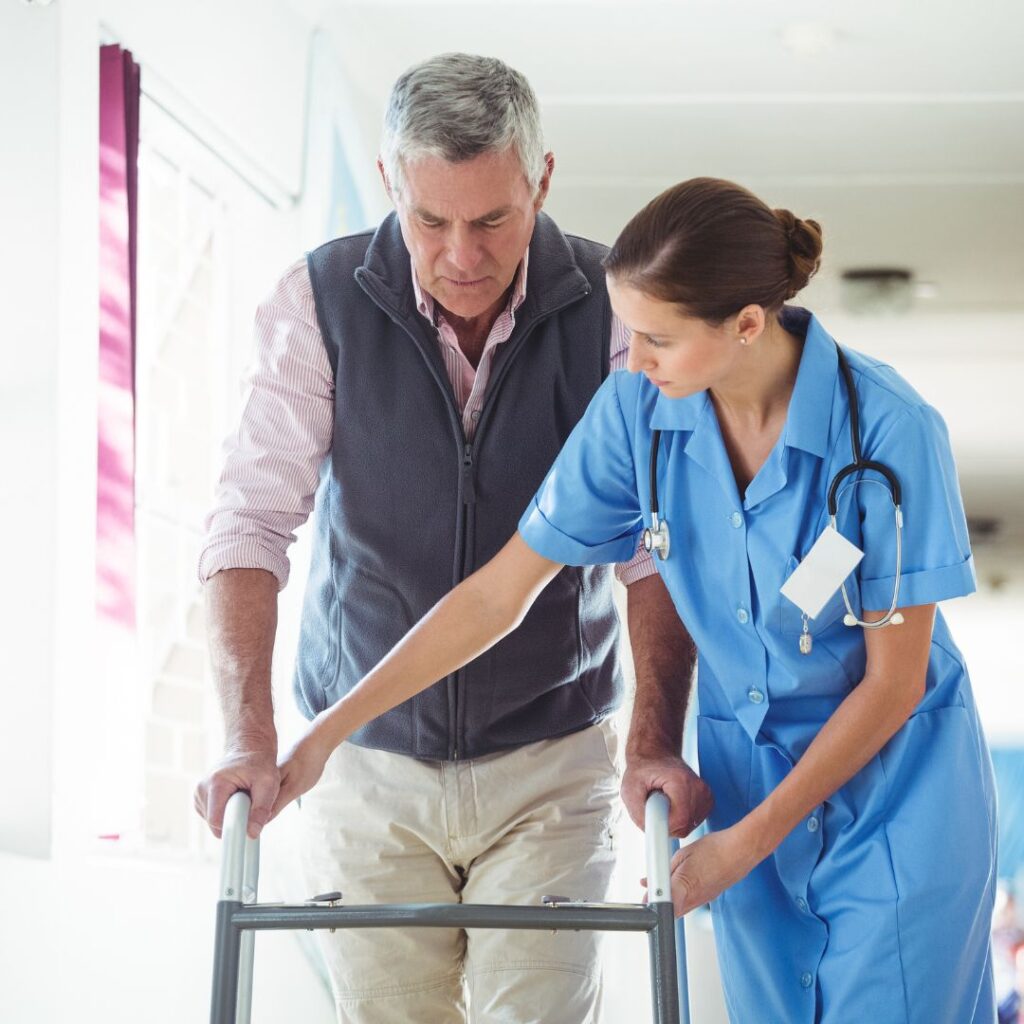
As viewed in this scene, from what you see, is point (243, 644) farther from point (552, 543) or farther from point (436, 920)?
point (436, 920)

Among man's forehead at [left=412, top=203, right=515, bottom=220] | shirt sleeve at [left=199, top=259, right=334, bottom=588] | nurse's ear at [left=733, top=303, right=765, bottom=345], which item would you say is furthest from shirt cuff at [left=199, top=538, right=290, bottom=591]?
nurse's ear at [left=733, top=303, right=765, bottom=345]

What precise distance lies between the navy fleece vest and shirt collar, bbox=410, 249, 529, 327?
13 millimetres

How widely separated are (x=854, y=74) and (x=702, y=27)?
655 millimetres

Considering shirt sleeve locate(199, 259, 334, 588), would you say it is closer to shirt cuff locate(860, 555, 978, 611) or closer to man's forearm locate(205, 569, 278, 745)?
man's forearm locate(205, 569, 278, 745)

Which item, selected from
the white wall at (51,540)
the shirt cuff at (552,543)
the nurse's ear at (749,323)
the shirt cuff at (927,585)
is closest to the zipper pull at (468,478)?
the shirt cuff at (552,543)

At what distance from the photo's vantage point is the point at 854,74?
15.8ft

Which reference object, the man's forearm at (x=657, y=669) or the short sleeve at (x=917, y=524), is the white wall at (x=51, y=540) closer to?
the man's forearm at (x=657, y=669)

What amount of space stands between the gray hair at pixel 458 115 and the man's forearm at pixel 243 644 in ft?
1.75

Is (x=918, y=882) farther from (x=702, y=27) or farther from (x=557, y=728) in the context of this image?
(x=702, y=27)

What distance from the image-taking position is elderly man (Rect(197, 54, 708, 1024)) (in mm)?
1808

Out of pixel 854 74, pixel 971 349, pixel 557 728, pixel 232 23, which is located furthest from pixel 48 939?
pixel 971 349

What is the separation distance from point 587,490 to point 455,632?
0.23 metres

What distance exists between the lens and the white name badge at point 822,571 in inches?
57.1

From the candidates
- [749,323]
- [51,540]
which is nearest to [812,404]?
[749,323]
